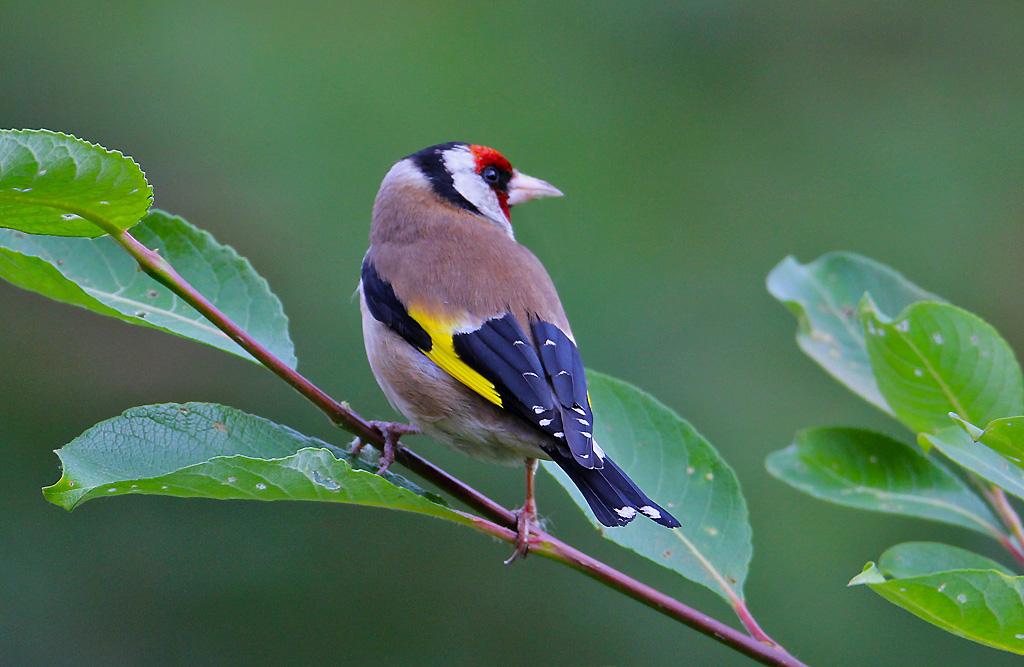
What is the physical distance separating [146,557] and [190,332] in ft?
11.2

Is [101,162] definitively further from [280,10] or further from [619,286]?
[280,10]

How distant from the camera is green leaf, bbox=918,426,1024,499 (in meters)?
1.70

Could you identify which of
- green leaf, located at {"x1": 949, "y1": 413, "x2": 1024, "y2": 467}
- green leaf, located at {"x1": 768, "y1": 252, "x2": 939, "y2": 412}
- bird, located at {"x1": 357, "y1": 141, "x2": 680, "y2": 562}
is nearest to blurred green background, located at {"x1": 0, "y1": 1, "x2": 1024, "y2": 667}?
bird, located at {"x1": 357, "y1": 141, "x2": 680, "y2": 562}

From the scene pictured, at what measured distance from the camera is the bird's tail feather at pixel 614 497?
1.97 metres

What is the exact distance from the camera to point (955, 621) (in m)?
1.50

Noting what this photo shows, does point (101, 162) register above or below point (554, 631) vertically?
above

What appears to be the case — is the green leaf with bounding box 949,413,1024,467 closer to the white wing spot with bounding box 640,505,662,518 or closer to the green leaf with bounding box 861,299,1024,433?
the green leaf with bounding box 861,299,1024,433

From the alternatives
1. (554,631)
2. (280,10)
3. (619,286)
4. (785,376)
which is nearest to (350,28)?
(280,10)

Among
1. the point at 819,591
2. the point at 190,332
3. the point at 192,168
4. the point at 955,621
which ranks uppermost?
the point at 955,621

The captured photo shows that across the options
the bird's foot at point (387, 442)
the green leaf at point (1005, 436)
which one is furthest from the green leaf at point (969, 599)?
the bird's foot at point (387, 442)

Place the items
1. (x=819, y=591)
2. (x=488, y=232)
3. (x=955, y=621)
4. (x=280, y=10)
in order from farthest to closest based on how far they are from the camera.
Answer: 1. (x=280, y=10)
2. (x=819, y=591)
3. (x=488, y=232)
4. (x=955, y=621)

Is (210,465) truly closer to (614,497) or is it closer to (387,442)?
(387,442)

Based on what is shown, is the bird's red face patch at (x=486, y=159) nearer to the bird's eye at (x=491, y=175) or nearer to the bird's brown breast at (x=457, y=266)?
the bird's eye at (x=491, y=175)

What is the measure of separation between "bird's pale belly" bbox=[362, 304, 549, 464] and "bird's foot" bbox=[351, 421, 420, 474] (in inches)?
2.1
